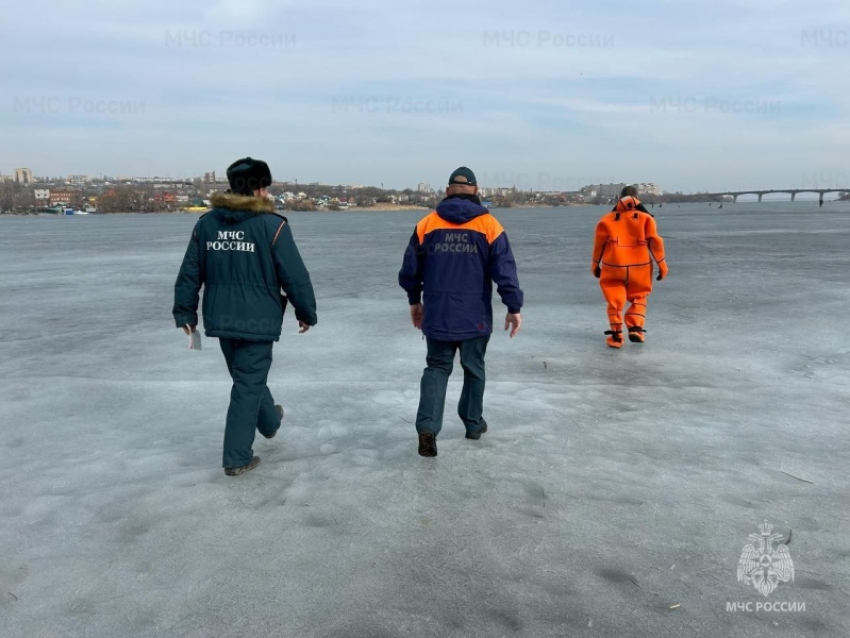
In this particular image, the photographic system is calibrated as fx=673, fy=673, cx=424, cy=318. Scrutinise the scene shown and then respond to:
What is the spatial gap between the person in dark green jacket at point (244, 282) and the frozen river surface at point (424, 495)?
424 mm

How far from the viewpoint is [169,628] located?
2480 mm

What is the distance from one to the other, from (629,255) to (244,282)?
4992 mm

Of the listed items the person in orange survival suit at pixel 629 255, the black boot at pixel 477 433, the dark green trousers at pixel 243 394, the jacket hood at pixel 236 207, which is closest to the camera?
the jacket hood at pixel 236 207

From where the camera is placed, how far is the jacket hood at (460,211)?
400cm

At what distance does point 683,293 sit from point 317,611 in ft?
32.4

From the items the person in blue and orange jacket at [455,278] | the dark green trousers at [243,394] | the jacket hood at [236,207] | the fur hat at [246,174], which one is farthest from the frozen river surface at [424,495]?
the fur hat at [246,174]

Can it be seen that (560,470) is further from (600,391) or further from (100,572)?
(100,572)

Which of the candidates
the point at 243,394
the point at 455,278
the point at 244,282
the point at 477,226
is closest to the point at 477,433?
the point at 455,278

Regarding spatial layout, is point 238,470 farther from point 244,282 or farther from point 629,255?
point 629,255

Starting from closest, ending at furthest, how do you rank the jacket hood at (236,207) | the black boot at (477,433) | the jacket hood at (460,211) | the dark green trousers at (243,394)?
the jacket hood at (236,207) → the dark green trousers at (243,394) → the jacket hood at (460,211) → the black boot at (477,433)

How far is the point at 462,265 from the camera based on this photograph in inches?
160

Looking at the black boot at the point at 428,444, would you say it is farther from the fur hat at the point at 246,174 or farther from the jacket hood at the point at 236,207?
the fur hat at the point at 246,174

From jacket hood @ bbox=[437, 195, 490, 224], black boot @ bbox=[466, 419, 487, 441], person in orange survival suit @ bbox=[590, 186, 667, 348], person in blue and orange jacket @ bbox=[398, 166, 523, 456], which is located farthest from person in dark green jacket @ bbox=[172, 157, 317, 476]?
person in orange survival suit @ bbox=[590, 186, 667, 348]

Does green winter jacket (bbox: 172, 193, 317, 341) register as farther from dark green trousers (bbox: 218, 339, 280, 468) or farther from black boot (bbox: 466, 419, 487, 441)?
black boot (bbox: 466, 419, 487, 441)
